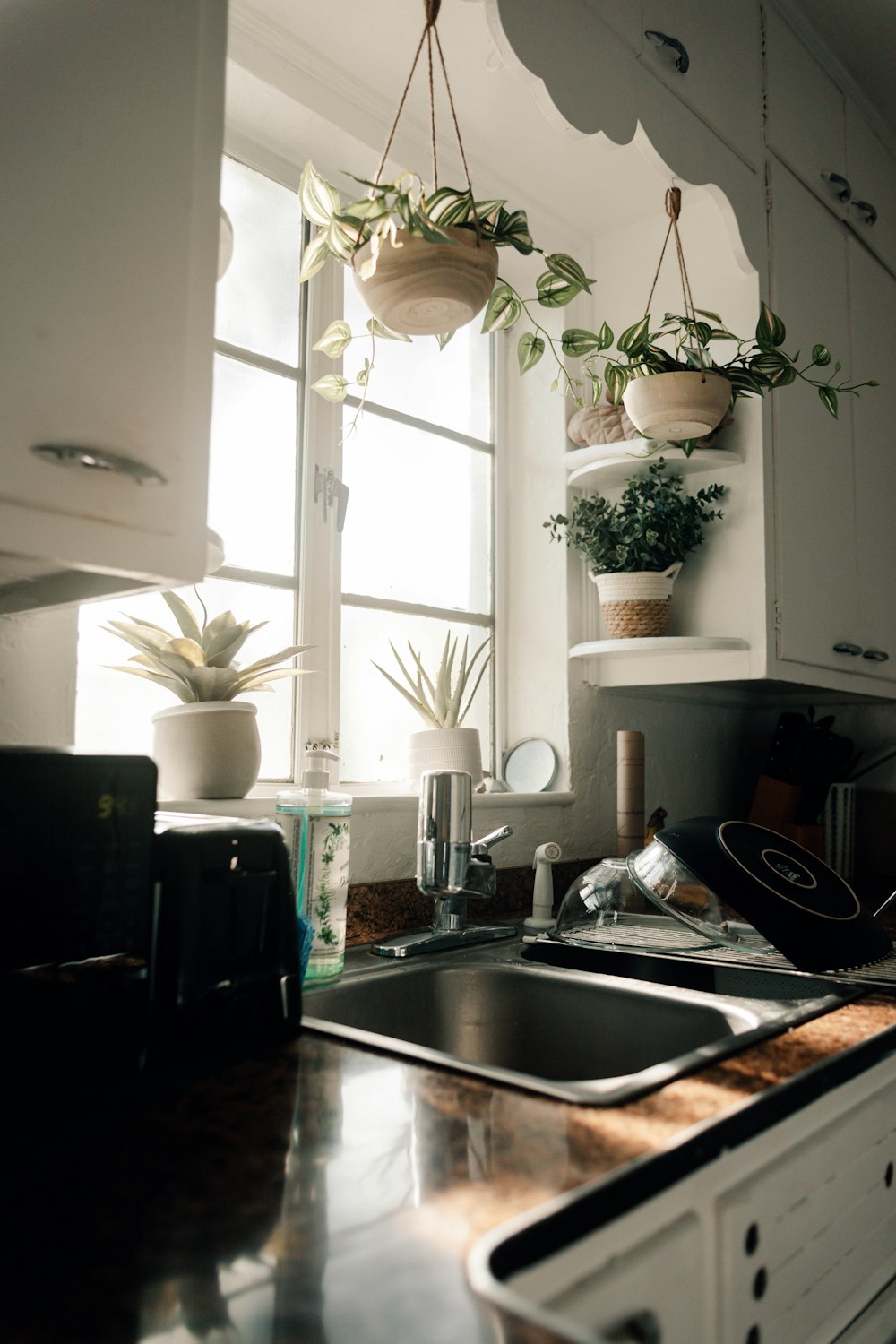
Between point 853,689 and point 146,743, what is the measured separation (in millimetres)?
1497

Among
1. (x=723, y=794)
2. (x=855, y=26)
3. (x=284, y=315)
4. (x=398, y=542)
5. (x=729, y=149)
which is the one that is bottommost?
(x=723, y=794)

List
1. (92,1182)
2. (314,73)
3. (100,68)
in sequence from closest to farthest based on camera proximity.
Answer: (92,1182), (100,68), (314,73)

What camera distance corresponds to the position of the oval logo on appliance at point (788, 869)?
1380 millimetres

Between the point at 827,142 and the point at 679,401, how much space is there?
3.50 ft

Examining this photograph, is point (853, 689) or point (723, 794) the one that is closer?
point (853, 689)

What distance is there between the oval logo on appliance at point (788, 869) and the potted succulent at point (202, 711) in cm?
73

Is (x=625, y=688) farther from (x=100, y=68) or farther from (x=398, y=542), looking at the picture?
(x=100, y=68)

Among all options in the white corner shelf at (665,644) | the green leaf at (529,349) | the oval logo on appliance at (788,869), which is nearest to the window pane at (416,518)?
the white corner shelf at (665,644)

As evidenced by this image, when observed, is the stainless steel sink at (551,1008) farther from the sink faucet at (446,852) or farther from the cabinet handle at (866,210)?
the cabinet handle at (866,210)

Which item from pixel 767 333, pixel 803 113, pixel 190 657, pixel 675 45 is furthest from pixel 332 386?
pixel 803 113

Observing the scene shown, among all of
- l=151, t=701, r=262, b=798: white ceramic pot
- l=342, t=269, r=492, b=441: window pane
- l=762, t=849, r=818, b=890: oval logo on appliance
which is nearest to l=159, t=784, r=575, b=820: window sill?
l=151, t=701, r=262, b=798: white ceramic pot

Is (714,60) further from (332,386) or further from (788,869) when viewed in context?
(788,869)

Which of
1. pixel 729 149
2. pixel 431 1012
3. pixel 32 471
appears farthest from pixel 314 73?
pixel 431 1012

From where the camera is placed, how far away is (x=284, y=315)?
6.08 feet
